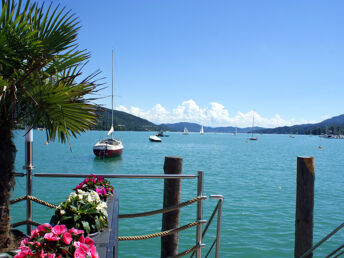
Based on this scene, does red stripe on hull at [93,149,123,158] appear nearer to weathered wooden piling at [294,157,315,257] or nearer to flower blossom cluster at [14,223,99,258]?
weathered wooden piling at [294,157,315,257]

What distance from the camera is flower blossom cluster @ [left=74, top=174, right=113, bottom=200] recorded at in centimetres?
426

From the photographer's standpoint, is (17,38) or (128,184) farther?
(128,184)

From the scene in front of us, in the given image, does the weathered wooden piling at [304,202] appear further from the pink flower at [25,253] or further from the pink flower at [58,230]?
the pink flower at [25,253]

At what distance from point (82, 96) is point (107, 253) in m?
1.88

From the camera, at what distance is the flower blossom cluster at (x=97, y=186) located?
4.26m

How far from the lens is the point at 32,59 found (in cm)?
348

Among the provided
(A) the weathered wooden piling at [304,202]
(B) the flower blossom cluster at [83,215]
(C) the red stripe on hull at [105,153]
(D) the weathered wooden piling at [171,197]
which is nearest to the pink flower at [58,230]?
(B) the flower blossom cluster at [83,215]

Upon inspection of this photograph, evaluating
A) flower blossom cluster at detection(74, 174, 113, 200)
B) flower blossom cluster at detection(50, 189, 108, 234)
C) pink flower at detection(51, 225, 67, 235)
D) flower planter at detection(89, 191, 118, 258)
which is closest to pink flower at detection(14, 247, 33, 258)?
pink flower at detection(51, 225, 67, 235)

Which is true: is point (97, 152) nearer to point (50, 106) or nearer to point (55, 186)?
point (55, 186)

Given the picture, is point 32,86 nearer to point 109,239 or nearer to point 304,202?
point 109,239

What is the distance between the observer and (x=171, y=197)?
5973 mm

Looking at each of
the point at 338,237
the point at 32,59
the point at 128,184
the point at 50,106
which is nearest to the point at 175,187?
the point at 50,106

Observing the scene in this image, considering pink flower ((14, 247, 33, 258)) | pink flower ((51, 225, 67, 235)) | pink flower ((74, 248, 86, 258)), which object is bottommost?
pink flower ((74, 248, 86, 258))

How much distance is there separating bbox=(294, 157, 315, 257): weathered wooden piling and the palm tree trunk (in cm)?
492
